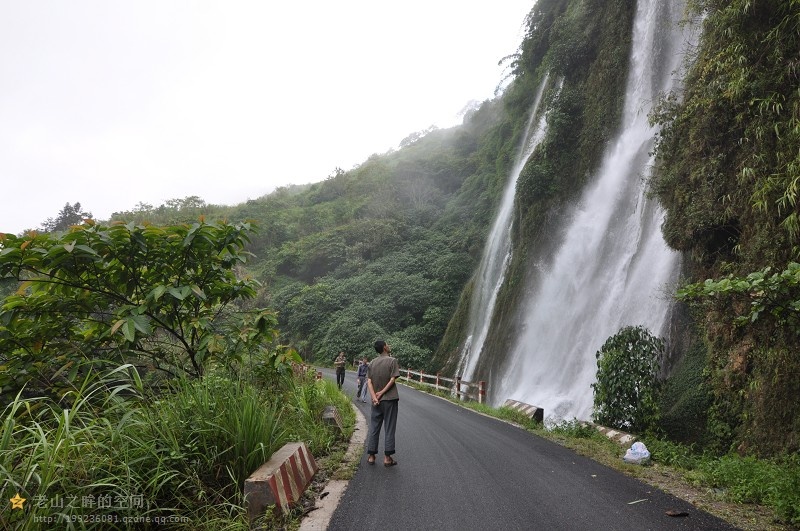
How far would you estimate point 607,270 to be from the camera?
13719 mm

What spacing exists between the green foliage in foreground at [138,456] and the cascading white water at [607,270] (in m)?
9.31

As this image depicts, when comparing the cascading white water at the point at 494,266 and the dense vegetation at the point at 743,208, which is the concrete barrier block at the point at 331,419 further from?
the cascading white water at the point at 494,266

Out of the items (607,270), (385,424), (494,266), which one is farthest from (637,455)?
(494,266)

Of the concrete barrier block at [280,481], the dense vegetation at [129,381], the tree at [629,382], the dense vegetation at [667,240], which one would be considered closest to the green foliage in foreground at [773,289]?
the dense vegetation at [667,240]

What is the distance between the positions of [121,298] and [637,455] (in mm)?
6747

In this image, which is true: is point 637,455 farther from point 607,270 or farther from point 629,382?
point 607,270

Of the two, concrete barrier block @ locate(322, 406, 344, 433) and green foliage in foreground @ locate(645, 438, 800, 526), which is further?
concrete barrier block @ locate(322, 406, 344, 433)

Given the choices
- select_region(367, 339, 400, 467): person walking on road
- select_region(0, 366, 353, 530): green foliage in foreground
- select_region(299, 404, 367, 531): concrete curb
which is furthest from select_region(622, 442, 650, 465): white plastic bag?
select_region(0, 366, 353, 530): green foliage in foreground

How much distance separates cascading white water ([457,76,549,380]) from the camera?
21.4 metres

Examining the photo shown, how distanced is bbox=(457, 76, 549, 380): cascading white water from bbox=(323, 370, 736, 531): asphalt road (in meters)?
14.1

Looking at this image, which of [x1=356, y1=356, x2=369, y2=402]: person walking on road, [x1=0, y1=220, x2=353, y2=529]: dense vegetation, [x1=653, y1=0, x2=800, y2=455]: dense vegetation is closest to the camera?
[x1=0, y1=220, x2=353, y2=529]: dense vegetation

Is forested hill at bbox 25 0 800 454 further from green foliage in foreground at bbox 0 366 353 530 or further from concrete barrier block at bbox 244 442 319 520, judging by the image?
concrete barrier block at bbox 244 442 319 520

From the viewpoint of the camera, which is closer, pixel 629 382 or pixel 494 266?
pixel 629 382

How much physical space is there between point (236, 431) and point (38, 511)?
1.51 meters
